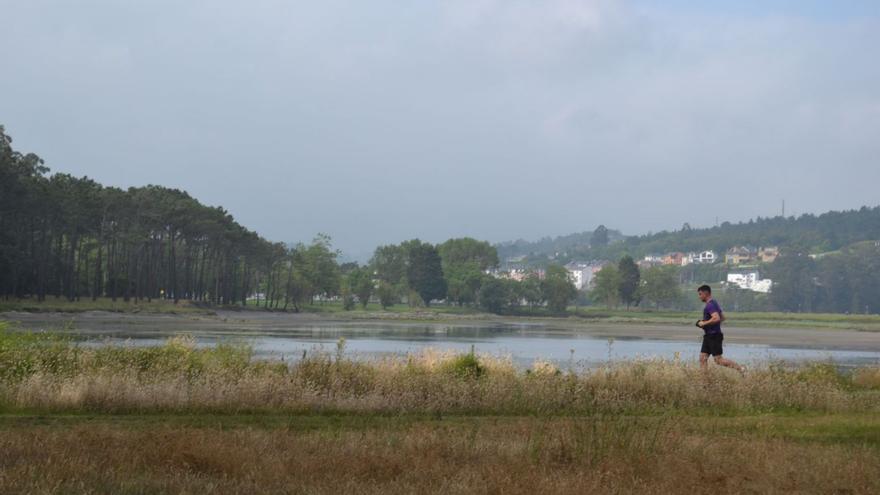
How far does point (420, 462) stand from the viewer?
11.5m

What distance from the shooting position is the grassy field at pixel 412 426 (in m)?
10.5

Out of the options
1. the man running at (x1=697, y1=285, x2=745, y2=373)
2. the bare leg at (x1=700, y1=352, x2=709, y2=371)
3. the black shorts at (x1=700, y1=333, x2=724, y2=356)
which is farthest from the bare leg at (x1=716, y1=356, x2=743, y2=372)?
the bare leg at (x1=700, y1=352, x2=709, y2=371)

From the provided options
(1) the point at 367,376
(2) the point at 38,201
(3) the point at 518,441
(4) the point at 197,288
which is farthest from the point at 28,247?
(3) the point at 518,441

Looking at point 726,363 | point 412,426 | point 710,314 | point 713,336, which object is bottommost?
point 412,426

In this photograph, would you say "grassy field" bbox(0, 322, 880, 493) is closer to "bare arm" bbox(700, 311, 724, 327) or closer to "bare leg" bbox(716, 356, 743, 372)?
"bare leg" bbox(716, 356, 743, 372)

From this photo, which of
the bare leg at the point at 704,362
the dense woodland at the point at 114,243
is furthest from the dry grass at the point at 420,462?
the dense woodland at the point at 114,243

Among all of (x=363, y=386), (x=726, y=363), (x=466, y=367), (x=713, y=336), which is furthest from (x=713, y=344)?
(x=363, y=386)

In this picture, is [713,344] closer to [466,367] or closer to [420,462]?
[466,367]

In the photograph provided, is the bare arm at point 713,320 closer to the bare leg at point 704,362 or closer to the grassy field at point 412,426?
the bare leg at point 704,362

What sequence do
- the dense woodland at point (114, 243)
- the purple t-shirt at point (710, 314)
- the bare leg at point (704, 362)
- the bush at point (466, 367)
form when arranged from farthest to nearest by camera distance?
1. the dense woodland at point (114, 243)
2. the bush at point (466, 367)
3. the purple t-shirt at point (710, 314)
4. the bare leg at point (704, 362)

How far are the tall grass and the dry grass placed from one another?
361cm

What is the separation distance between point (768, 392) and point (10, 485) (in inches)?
628

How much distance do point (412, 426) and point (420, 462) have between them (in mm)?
3850

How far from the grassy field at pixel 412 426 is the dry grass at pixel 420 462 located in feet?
0.11
